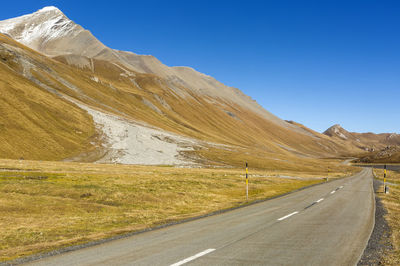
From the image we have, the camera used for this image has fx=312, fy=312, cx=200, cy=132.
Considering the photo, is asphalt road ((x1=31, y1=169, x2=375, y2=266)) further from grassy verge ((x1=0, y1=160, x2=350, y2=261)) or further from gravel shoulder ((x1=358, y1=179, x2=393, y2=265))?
grassy verge ((x1=0, y1=160, x2=350, y2=261))

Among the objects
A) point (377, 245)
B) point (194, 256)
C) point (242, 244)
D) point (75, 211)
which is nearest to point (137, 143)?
point (75, 211)

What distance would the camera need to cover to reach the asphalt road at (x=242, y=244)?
8.98 meters

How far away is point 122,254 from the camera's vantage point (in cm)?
981

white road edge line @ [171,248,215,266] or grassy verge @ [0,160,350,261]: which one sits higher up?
white road edge line @ [171,248,215,266]

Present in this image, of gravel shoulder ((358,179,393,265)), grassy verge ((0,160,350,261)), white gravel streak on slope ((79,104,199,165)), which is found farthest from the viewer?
white gravel streak on slope ((79,104,199,165))

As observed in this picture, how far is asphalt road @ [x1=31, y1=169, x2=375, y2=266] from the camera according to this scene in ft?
29.5

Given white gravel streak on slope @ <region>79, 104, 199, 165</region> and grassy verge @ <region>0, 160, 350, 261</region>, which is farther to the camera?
white gravel streak on slope @ <region>79, 104, 199, 165</region>

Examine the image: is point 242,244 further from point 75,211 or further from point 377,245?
point 75,211

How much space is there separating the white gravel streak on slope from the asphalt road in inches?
3361

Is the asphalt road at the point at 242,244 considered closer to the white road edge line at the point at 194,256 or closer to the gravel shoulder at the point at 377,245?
the white road edge line at the point at 194,256

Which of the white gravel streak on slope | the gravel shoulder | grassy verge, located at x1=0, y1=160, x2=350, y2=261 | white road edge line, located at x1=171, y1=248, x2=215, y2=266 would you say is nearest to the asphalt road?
white road edge line, located at x1=171, y1=248, x2=215, y2=266

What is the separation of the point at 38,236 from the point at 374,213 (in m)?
18.0

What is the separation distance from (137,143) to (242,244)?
11033 centimetres

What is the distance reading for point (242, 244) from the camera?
35.1ft
